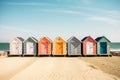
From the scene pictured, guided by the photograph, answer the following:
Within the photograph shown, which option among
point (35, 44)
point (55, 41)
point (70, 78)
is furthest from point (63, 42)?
point (70, 78)

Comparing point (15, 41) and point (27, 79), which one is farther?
point (15, 41)

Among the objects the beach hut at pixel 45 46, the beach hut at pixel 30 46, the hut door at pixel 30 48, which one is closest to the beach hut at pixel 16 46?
the beach hut at pixel 30 46

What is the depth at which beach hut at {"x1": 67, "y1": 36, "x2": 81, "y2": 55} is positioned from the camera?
3198 centimetres

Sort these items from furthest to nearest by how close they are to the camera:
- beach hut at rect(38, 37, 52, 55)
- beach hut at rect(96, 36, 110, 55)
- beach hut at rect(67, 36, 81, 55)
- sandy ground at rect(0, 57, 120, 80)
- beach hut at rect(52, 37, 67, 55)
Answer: beach hut at rect(96, 36, 110, 55) → beach hut at rect(38, 37, 52, 55) → beach hut at rect(67, 36, 81, 55) → beach hut at rect(52, 37, 67, 55) → sandy ground at rect(0, 57, 120, 80)

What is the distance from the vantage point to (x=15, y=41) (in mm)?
32406

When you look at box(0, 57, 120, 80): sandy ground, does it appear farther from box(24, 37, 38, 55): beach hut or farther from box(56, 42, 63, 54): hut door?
box(24, 37, 38, 55): beach hut

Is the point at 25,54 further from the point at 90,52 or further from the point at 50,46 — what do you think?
the point at 90,52

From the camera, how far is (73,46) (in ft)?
105

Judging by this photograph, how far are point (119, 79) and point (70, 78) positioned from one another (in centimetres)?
345

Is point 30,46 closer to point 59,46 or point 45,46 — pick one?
point 45,46

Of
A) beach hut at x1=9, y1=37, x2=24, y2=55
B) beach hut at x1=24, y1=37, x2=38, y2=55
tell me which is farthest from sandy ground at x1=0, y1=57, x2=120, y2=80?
beach hut at x1=9, y1=37, x2=24, y2=55

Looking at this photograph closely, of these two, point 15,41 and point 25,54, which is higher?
point 15,41

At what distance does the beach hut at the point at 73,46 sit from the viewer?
105ft

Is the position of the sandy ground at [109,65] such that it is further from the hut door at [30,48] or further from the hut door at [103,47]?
the hut door at [30,48]
